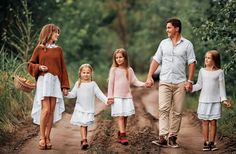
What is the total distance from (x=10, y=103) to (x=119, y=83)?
2844 millimetres

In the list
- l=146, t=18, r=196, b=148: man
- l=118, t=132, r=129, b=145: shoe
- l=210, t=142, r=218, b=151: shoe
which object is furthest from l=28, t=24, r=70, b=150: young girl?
l=210, t=142, r=218, b=151: shoe

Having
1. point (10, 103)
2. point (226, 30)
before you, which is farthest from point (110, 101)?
point (226, 30)

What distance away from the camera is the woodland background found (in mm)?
12241

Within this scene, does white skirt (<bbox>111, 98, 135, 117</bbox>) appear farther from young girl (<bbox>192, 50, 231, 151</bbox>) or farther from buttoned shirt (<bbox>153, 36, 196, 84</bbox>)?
young girl (<bbox>192, 50, 231, 151</bbox>)

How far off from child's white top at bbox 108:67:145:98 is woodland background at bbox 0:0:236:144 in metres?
1.83

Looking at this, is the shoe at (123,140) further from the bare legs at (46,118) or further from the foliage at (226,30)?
the foliage at (226,30)

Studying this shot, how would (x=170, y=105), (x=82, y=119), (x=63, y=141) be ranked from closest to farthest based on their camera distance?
1. (x=82, y=119)
2. (x=170, y=105)
3. (x=63, y=141)

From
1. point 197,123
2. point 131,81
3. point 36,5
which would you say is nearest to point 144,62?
point 36,5

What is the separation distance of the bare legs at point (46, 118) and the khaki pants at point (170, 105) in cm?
186

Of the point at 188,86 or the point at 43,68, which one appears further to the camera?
the point at 188,86

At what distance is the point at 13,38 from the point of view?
53.8 feet

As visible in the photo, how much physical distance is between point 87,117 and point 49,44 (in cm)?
137

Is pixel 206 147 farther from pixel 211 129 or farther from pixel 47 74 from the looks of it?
pixel 47 74

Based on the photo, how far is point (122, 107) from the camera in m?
10.7
